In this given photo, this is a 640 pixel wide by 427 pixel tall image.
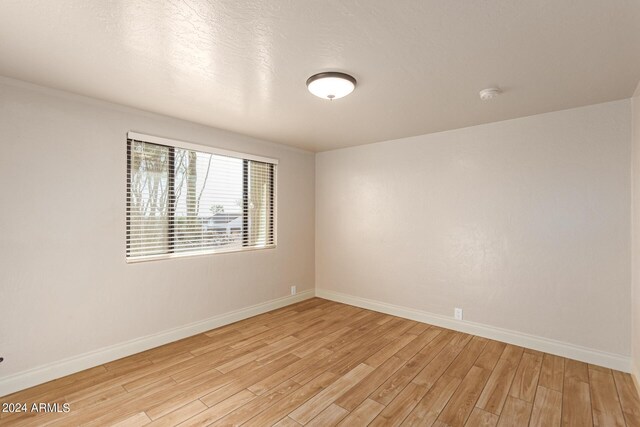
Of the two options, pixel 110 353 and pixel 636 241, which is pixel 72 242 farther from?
pixel 636 241

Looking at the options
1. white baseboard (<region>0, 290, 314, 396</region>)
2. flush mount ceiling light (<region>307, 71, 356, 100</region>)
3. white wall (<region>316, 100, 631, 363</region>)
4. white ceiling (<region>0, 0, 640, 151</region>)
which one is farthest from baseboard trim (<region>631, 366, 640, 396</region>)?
white baseboard (<region>0, 290, 314, 396</region>)

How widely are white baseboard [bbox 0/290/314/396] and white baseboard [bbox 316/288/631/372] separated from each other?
5.75 feet

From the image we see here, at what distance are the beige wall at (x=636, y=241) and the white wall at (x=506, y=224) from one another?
0.37 ft

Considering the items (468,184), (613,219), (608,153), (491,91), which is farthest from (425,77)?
(613,219)

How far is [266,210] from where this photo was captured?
4328mm

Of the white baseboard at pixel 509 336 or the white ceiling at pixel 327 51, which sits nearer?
the white ceiling at pixel 327 51

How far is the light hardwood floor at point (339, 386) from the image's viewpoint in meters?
2.03

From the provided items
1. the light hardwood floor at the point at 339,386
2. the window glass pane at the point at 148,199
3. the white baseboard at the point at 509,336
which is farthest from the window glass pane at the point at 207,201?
the white baseboard at the point at 509,336

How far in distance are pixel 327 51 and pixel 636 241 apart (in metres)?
2.97

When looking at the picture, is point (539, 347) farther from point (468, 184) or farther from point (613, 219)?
point (468, 184)

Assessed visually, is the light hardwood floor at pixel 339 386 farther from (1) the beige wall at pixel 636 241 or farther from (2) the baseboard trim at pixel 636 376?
(1) the beige wall at pixel 636 241

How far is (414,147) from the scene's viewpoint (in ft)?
13.1

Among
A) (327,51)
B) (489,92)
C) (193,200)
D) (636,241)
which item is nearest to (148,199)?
(193,200)

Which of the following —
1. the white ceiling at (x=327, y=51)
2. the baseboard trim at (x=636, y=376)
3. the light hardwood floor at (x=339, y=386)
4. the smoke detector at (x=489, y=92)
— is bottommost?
the light hardwood floor at (x=339, y=386)
